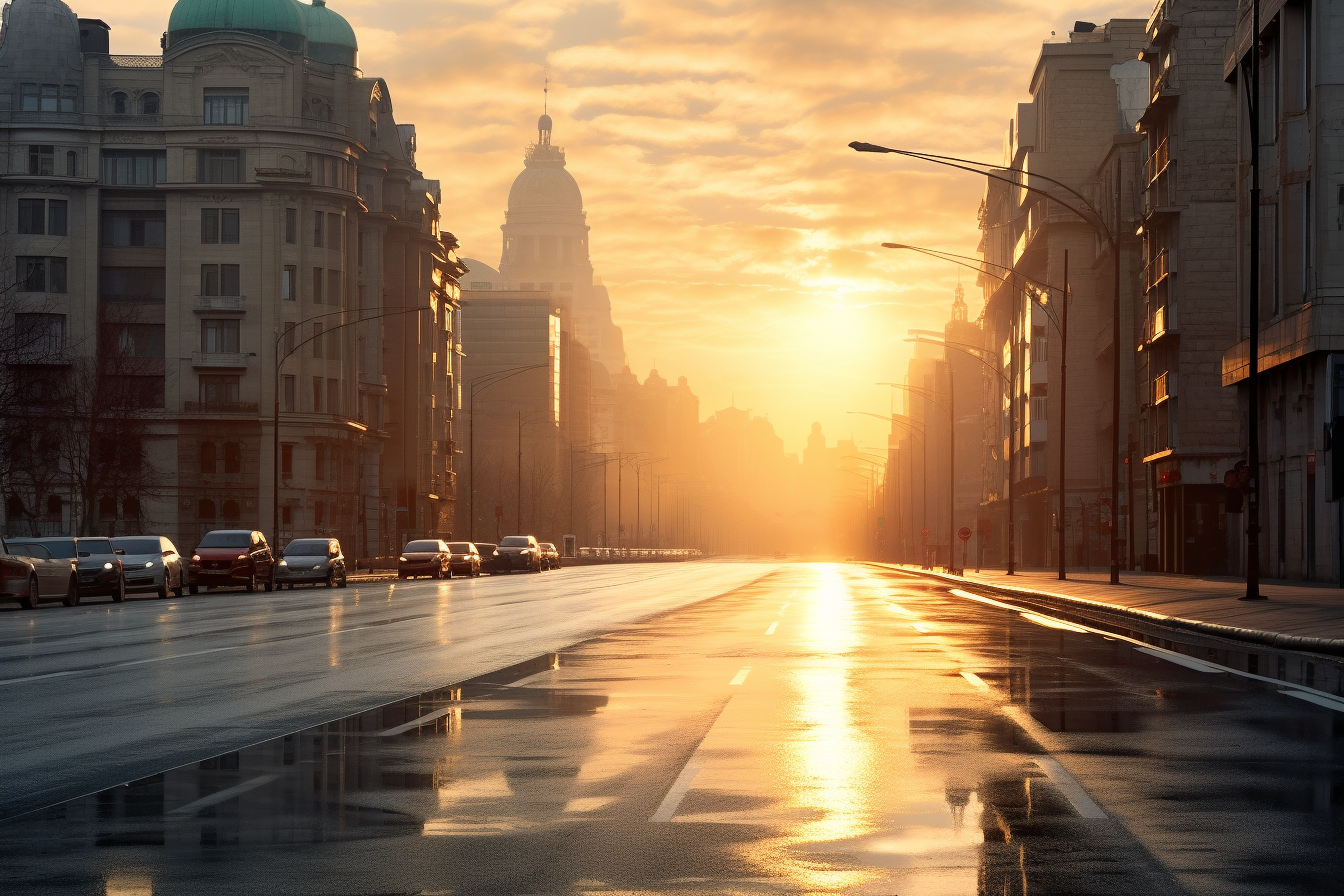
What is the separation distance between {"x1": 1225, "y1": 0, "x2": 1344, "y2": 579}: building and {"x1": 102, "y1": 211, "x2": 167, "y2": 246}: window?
7014 cm

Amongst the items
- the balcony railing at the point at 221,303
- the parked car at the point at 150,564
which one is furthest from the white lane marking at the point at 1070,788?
the balcony railing at the point at 221,303

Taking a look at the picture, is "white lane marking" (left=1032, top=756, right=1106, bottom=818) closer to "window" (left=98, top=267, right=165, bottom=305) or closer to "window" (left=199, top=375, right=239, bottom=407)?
"window" (left=199, top=375, right=239, bottom=407)

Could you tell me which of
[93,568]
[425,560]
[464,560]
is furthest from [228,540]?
[464,560]

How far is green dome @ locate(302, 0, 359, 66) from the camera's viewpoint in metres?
114

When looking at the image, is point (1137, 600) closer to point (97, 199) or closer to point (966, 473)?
point (97, 199)

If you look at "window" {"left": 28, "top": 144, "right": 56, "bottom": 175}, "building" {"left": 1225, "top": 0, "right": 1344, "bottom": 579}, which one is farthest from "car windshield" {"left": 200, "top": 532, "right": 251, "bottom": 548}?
"window" {"left": 28, "top": 144, "right": 56, "bottom": 175}

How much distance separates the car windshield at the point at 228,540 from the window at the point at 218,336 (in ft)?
165

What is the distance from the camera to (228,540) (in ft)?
178

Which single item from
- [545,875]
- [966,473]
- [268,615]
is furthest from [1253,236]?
[966,473]

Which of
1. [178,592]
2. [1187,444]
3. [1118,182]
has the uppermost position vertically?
[1118,182]

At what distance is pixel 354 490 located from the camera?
4247 inches

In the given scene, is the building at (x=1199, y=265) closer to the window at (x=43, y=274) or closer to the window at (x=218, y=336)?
the window at (x=218, y=336)

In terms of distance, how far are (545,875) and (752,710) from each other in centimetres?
751

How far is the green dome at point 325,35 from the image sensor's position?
114 meters
